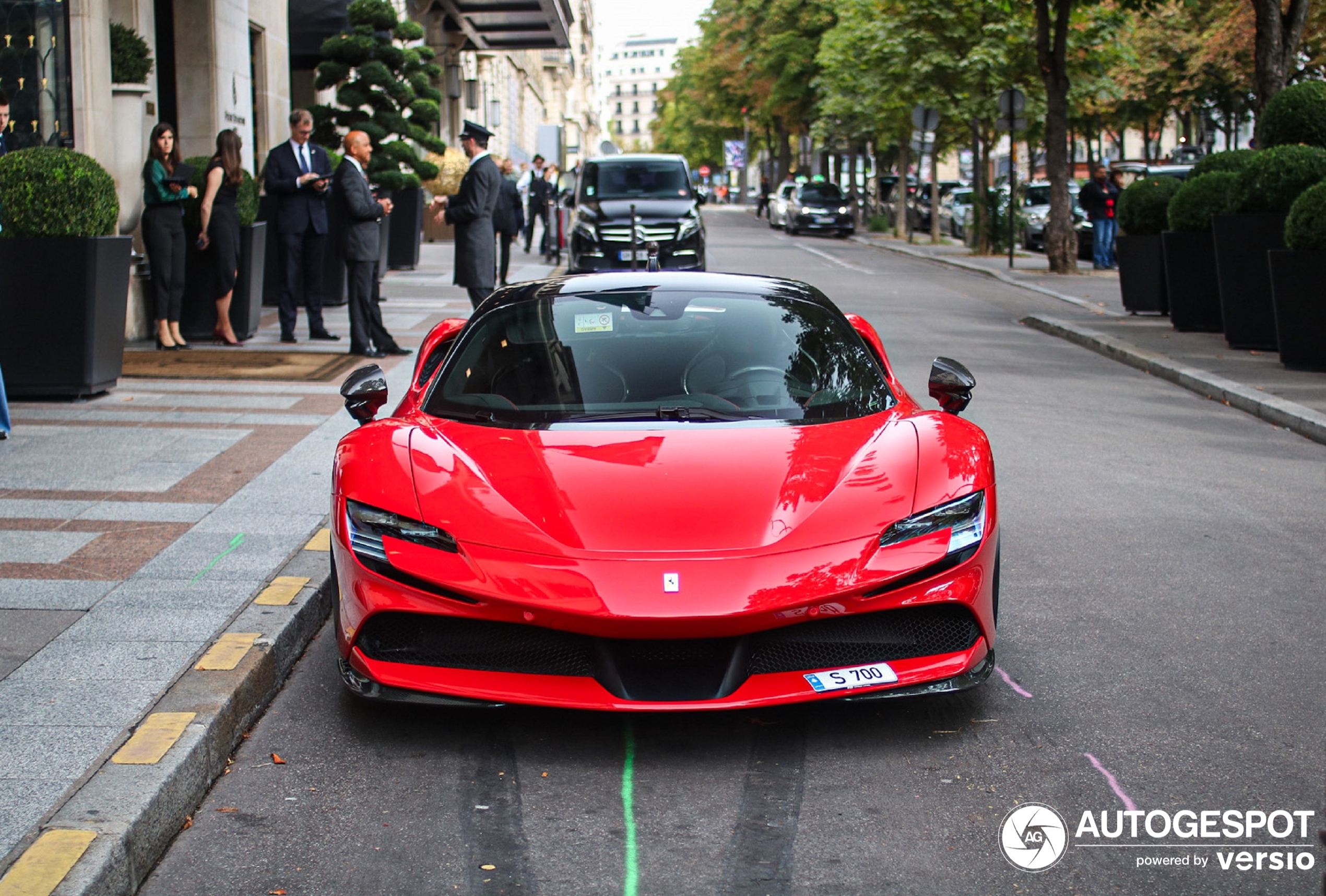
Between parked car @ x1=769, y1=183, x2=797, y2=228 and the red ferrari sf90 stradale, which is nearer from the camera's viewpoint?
the red ferrari sf90 stradale

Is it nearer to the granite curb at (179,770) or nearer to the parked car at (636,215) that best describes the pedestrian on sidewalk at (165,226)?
the granite curb at (179,770)

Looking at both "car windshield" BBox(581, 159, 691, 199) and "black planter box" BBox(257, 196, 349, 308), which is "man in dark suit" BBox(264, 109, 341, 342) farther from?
"car windshield" BBox(581, 159, 691, 199)

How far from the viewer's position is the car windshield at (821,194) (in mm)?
47997

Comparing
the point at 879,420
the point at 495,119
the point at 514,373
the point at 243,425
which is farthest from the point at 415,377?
the point at 495,119

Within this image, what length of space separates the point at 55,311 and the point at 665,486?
664 cm

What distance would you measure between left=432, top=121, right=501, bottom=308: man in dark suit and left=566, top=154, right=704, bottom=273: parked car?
6398 mm

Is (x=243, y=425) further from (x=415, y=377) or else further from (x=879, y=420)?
(x=879, y=420)

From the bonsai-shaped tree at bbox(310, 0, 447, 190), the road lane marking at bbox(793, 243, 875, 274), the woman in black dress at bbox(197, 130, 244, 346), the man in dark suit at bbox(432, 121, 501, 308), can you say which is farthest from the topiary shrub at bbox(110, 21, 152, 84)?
the road lane marking at bbox(793, 243, 875, 274)

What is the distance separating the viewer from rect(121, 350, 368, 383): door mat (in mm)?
11336

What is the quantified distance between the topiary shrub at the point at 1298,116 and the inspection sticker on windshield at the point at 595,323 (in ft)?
35.9

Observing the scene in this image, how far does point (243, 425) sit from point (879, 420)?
208 inches

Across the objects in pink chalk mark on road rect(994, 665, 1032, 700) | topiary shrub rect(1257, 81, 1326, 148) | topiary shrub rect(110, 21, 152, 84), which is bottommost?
pink chalk mark on road rect(994, 665, 1032, 700)

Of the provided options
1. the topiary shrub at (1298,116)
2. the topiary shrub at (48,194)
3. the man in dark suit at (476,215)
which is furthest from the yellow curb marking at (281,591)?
the topiary shrub at (1298,116)

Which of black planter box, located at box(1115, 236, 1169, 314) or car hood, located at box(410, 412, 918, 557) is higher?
black planter box, located at box(1115, 236, 1169, 314)
